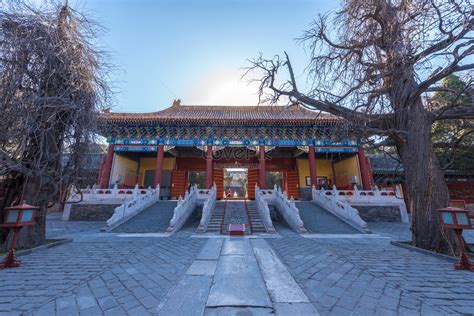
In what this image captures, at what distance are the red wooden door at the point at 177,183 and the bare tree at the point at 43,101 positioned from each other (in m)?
9.44

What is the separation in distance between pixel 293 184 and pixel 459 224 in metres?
11.6

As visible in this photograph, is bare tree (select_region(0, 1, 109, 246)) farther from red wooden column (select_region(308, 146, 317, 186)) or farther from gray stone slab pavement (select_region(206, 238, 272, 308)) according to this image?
red wooden column (select_region(308, 146, 317, 186))

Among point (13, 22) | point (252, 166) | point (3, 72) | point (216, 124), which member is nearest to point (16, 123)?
point (3, 72)

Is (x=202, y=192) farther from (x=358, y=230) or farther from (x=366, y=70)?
(x=366, y=70)

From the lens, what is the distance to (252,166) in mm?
14625

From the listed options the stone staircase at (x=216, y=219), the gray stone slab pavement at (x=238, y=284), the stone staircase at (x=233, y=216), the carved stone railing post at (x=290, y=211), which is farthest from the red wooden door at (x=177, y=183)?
the gray stone slab pavement at (x=238, y=284)

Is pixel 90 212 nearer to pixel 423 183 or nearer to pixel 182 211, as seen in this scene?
pixel 182 211

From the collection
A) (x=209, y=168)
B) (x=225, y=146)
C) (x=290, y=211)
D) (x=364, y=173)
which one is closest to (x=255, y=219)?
(x=290, y=211)

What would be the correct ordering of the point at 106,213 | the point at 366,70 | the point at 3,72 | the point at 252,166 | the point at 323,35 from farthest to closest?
the point at 252,166 → the point at 106,213 → the point at 323,35 → the point at 366,70 → the point at 3,72

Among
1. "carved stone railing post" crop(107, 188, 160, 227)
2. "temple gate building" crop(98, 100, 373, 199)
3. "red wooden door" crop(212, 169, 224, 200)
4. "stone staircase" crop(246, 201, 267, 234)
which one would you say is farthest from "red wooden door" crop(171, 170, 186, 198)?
"stone staircase" crop(246, 201, 267, 234)

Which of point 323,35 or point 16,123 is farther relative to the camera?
point 323,35

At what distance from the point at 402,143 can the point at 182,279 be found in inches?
215

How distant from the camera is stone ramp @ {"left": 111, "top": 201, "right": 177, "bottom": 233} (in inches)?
276

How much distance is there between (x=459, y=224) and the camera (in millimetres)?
3203
